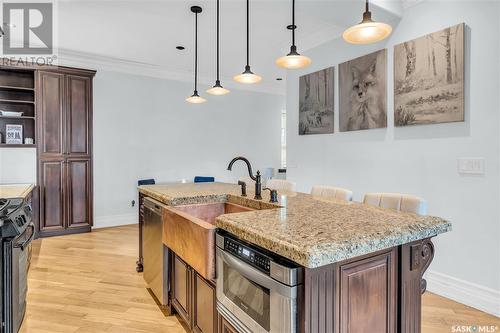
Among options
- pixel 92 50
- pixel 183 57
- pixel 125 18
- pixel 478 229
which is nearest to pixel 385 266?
pixel 478 229

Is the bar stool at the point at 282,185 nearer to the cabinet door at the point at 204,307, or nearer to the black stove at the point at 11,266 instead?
the cabinet door at the point at 204,307

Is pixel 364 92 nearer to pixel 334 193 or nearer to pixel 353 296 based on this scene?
pixel 334 193

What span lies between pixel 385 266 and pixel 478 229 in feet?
5.82

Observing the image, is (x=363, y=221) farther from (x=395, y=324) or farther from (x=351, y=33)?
(x=351, y=33)

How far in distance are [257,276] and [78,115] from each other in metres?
4.37

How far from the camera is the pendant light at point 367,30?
1.73 metres

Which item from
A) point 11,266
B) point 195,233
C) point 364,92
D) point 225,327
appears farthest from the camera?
point 364,92

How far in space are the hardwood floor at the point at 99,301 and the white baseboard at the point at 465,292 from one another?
6 centimetres

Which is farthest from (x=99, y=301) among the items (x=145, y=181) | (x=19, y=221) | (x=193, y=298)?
(x=145, y=181)

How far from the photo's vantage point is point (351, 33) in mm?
1817

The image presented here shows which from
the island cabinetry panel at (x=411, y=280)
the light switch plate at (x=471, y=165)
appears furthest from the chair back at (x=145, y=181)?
the island cabinetry panel at (x=411, y=280)

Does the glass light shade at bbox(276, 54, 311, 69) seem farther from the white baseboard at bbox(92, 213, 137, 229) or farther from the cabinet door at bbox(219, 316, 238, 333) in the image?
the white baseboard at bbox(92, 213, 137, 229)

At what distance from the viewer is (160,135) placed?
5.58 metres

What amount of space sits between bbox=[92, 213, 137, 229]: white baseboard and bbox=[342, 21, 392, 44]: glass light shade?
468 cm
